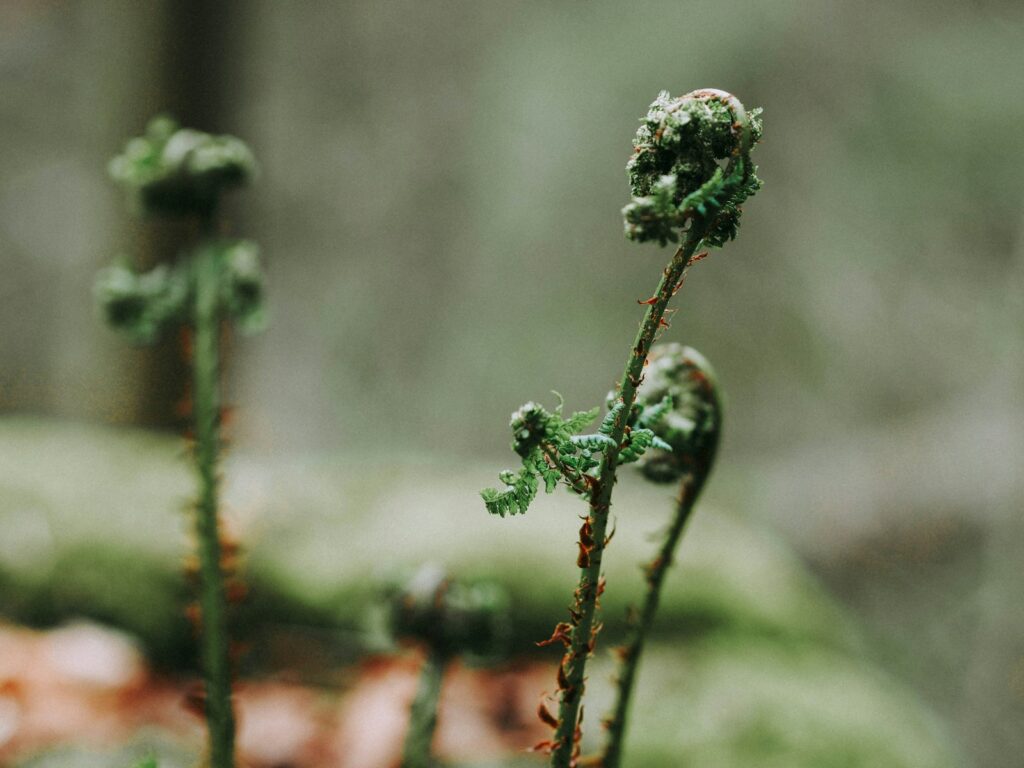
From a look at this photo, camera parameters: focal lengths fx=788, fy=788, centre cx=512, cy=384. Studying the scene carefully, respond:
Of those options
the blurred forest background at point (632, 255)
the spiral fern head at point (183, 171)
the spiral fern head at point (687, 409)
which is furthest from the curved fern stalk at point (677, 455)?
the blurred forest background at point (632, 255)

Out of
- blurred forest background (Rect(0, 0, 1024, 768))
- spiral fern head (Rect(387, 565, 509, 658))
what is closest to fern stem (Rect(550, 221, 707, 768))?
spiral fern head (Rect(387, 565, 509, 658))

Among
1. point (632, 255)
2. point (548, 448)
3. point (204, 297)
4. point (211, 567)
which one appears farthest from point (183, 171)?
point (632, 255)

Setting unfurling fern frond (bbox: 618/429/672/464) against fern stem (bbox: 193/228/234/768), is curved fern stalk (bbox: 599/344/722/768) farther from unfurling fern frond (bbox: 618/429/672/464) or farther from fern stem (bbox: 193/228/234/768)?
fern stem (bbox: 193/228/234/768)

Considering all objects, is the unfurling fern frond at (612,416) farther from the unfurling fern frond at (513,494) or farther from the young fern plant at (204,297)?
the young fern plant at (204,297)

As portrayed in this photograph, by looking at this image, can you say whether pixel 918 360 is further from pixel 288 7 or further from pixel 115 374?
pixel 288 7

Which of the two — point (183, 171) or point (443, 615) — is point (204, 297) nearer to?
point (183, 171)
